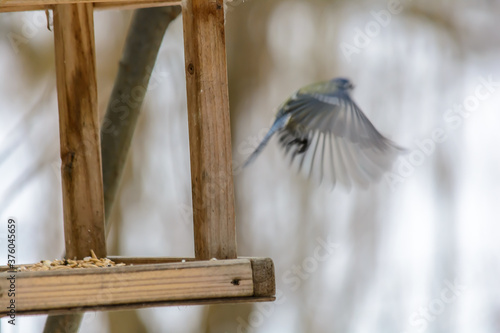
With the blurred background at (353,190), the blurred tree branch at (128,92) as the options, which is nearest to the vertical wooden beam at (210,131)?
the blurred tree branch at (128,92)

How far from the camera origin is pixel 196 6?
5.99 ft

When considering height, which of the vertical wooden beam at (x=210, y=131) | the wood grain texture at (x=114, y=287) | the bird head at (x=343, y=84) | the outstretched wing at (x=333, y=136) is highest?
the bird head at (x=343, y=84)

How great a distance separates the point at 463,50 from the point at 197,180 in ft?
10.1

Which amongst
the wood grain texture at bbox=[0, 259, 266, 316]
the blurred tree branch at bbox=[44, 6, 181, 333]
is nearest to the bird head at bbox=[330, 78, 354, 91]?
the blurred tree branch at bbox=[44, 6, 181, 333]

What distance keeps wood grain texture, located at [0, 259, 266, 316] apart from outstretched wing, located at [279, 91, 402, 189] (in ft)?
6.80

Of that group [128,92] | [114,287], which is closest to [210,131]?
[114,287]

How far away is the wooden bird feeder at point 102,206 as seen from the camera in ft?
4.97

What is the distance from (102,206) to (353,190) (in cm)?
250

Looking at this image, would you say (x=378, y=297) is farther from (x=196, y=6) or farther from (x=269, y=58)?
(x=196, y=6)

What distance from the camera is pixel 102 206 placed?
220cm

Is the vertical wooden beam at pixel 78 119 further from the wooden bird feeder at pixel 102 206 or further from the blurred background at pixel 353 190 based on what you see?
the blurred background at pixel 353 190

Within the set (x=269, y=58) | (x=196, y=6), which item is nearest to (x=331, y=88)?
(x=269, y=58)

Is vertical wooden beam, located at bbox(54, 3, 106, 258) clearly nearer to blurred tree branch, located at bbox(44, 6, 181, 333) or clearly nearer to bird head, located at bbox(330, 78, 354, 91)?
blurred tree branch, located at bbox(44, 6, 181, 333)

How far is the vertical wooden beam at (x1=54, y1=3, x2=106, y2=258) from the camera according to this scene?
2.18 m
